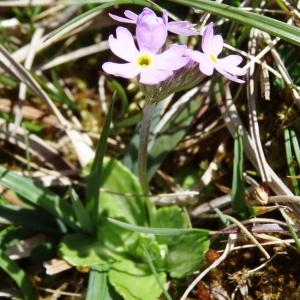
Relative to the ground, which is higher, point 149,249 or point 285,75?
point 285,75

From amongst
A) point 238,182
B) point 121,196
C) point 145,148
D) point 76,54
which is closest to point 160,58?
point 145,148

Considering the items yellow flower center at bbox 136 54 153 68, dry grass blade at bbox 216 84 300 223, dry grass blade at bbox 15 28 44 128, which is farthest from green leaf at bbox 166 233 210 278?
dry grass blade at bbox 15 28 44 128

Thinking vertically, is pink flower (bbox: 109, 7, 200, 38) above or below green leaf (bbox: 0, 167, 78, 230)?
above

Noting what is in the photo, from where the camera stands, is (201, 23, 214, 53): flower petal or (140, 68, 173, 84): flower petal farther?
(201, 23, 214, 53): flower petal

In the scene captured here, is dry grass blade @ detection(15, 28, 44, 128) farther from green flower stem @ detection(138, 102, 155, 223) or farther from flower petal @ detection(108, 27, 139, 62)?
flower petal @ detection(108, 27, 139, 62)

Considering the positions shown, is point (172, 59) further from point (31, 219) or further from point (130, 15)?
point (31, 219)

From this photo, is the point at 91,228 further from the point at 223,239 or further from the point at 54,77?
the point at 54,77
